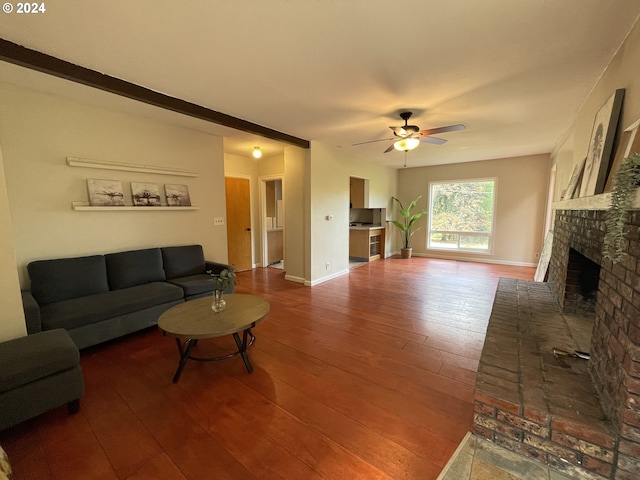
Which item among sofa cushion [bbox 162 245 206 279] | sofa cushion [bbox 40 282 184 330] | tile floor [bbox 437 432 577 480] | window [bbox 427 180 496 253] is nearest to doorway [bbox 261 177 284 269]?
sofa cushion [bbox 162 245 206 279]

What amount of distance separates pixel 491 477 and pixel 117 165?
4.20 metres

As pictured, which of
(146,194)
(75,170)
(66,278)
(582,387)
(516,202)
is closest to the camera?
(582,387)

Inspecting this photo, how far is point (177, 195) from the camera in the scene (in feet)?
12.2

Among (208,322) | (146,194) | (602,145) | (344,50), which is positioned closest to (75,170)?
(146,194)

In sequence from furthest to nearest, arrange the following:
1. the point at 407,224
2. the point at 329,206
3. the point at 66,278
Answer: the point at 407,224 → the point at 329,206 → the point at 66,278

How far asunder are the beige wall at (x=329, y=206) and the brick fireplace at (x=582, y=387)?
316cm

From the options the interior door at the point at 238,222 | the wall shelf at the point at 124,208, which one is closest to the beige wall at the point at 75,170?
the wall shelf at the point at 124,208

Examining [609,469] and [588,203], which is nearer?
[609,469]

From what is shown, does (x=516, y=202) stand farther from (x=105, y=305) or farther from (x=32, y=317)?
(x=32, y=317)

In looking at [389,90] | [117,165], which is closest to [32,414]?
[117,165]

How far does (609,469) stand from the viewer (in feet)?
3.96

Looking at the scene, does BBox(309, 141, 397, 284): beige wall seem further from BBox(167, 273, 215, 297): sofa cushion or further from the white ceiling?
BBox(167, 273, 215, 297): sofa cushion

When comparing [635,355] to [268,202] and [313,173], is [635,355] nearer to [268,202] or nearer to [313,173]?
[313,173]

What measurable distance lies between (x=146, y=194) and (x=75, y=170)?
2.30ft
